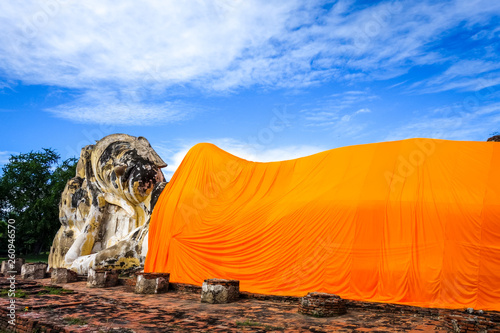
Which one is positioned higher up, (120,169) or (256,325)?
(120,169)

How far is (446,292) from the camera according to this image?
769 centimetres

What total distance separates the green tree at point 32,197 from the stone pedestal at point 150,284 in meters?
19.2

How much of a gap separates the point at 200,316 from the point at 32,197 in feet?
85.7

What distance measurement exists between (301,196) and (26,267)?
9.99 metres

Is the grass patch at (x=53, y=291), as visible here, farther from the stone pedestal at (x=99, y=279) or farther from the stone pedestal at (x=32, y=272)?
the stone pedestal at (x=32, y=272)

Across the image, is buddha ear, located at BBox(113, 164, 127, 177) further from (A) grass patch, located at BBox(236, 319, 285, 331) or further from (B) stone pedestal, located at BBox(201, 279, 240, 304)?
(A) grass patch, located at BBox(236, 319, 285, 331)

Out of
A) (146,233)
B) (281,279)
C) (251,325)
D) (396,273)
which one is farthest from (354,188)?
(146,233)

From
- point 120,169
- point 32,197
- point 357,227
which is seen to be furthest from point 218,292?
point 32,197

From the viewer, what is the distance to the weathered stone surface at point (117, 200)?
43.7ft

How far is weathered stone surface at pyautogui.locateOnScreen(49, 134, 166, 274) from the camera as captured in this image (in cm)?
1330

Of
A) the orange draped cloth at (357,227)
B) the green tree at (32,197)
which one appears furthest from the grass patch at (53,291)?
the green tree at (32,197)

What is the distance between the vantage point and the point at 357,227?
8781mm

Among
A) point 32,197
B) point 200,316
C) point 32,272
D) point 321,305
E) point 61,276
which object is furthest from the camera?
point 32,197

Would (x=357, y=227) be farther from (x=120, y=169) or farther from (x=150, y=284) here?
(x=120, y=169)
